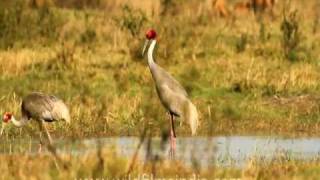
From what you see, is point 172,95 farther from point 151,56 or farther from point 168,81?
point 151,56

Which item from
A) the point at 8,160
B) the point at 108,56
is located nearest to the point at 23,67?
the point at 108,56

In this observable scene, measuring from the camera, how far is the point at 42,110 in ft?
43.8

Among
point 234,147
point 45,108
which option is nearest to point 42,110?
point 45,108

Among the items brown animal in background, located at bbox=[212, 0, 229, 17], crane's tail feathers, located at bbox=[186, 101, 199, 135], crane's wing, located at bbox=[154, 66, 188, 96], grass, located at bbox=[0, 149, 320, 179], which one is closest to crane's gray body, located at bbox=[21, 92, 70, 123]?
crane's wing, located at bbox=[154, 66, 188, 96]

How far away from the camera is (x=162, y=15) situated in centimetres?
2359

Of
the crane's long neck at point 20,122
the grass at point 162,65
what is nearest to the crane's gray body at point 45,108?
the crane's long neck at point 20,122

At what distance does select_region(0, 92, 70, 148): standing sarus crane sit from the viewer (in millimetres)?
13273

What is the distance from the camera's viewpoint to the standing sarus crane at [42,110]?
13.3m

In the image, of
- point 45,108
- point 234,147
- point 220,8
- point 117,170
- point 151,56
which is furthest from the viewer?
point 220,8

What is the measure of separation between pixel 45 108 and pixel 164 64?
6109 millimetres

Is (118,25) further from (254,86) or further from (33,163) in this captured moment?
(33,163)

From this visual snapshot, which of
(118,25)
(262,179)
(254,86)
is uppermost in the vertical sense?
(118,25)

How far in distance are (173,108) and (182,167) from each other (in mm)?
3374

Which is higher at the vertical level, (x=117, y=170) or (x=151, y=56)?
(x=151, y=56)
